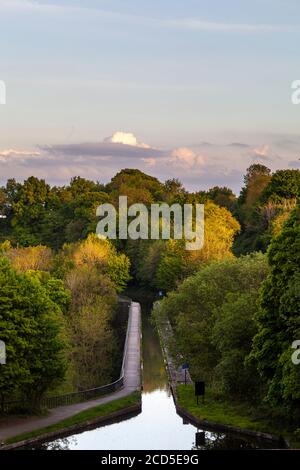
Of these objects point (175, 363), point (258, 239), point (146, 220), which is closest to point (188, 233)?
point (258, 239)

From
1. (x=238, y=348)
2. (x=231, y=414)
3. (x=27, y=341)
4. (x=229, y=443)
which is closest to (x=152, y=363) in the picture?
(x=238, y=348)

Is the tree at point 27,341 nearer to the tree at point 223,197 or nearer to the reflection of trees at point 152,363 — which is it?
the reflection of trees at point 152,363

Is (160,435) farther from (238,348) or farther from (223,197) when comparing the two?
(223,197)

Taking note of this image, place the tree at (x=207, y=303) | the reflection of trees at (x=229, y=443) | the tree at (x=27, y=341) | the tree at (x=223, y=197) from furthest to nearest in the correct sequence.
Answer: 1. the tree at (x=223, y=197)
2. the tree at (x=207, y=303)
3. the tree at (x=27, y=341)
4. the reflection of trees at (x=229, y=443)

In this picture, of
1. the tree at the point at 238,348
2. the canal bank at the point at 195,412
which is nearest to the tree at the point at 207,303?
the canal bank at the point at 195,412

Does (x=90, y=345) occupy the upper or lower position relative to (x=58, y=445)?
upper
